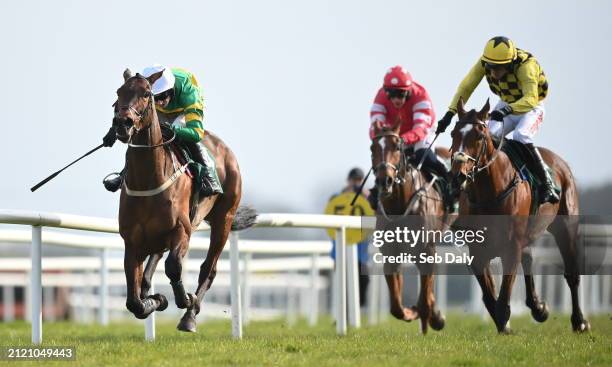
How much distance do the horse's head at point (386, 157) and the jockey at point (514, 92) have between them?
400mm

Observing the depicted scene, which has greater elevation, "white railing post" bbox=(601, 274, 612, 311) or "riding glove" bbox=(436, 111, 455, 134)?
"riding glove" bbox=(436, 111, 455, 134)

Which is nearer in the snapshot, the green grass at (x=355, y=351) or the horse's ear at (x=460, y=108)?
the green grass at (x=355, y=351)

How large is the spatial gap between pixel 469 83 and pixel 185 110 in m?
2.87

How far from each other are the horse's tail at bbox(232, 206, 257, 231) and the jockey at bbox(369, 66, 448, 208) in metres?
1.70

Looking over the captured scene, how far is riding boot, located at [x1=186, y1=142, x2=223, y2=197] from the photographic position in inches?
331

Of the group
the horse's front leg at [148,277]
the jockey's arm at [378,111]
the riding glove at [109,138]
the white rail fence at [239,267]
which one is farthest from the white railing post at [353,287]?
the riding glove at [109,138]

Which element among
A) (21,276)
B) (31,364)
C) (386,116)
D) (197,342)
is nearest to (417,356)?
(197,342)

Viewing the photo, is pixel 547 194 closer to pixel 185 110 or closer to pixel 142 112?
pixel 185 110

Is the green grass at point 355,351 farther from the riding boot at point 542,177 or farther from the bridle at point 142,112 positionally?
the riding boot at point 542,177

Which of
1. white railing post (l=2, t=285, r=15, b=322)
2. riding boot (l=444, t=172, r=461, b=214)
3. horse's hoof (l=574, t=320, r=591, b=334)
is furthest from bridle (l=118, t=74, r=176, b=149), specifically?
white railing post (l=2, t=285, r=15, b=322)

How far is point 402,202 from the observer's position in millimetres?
10609

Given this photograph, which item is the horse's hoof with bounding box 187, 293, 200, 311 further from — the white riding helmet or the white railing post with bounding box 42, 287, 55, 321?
the white railing post with bounding box 42, 287, 55, 321

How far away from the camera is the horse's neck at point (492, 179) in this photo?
9539 mm

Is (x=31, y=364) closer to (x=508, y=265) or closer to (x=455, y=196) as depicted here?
(x=508, y=265)
